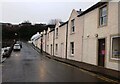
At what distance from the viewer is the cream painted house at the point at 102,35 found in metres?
18.3

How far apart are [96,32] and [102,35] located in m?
1.42

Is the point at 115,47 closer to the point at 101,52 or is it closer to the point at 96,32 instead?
the point at 101,52

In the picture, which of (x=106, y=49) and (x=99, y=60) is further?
(x=99, y=60)

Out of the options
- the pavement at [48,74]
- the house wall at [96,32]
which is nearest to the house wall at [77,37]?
the house wall at [96,32]

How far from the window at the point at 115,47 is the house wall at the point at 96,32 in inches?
14.8

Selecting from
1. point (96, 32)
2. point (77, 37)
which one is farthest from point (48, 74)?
point (77, 37)

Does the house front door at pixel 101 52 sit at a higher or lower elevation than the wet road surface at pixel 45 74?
higher

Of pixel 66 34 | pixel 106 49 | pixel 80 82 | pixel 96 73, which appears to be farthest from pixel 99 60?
pixel 66 34

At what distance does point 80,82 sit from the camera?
11.9 m

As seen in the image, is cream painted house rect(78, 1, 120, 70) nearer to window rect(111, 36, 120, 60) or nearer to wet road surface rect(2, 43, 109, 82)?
window rect(111, 36, 120, 60)

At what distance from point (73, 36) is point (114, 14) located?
1225cm

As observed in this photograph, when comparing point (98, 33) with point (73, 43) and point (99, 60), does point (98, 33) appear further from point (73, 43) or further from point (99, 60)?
point (73, 43)

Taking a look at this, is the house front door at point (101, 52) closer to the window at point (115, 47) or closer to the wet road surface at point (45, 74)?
the window at point (115, 47)

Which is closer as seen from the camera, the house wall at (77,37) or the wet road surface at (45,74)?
the wet road surface at (45,74)
